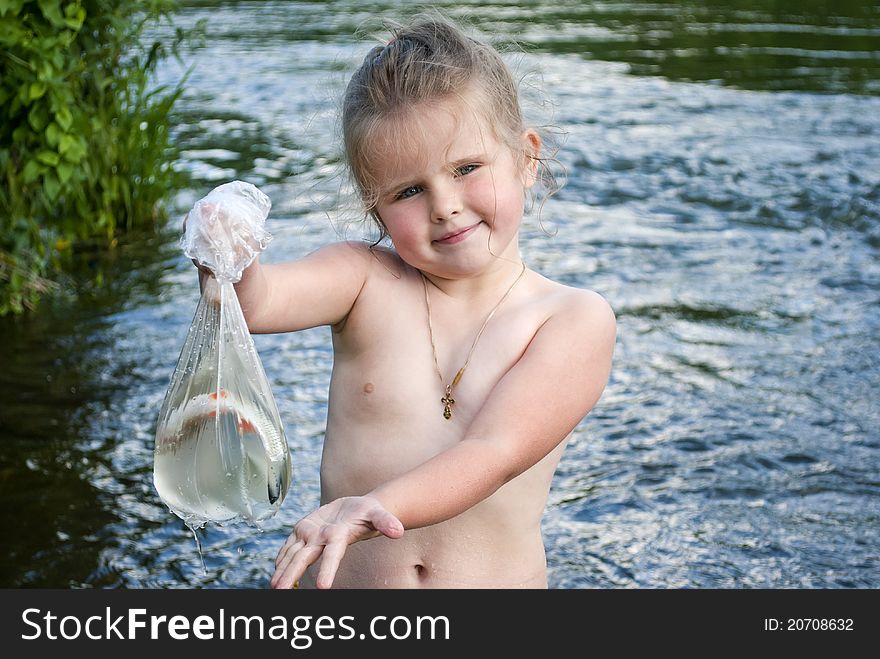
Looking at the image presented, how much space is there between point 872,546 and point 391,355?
2.07m

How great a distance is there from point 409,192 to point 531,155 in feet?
1.11

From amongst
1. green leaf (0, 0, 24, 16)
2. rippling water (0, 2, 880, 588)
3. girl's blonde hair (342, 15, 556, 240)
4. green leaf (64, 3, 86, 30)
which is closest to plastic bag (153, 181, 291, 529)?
girl's blonde hair (342, 15, 556, 240)

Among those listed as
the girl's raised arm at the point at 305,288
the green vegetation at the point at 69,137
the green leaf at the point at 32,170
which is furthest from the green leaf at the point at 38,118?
the girl's raised arm at the point at 305,288

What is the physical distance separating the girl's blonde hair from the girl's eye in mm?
54

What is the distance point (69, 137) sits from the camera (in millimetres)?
4957

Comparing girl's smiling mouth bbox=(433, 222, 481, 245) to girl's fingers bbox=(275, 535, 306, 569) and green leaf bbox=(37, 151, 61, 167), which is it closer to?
girl's fingers bbox=(275, 535, 306, 569)

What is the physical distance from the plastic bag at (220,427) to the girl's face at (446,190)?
32cm

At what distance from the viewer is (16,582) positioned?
364 cm

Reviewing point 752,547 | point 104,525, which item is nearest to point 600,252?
point 752,547

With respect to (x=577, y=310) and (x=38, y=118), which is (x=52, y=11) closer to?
(x=38, y=118)

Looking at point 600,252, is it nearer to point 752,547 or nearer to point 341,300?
point 752,547

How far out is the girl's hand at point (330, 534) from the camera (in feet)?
6.14

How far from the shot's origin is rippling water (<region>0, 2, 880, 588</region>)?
3.92 metres


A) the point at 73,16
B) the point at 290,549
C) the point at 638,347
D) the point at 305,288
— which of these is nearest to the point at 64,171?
the point at 73,16
